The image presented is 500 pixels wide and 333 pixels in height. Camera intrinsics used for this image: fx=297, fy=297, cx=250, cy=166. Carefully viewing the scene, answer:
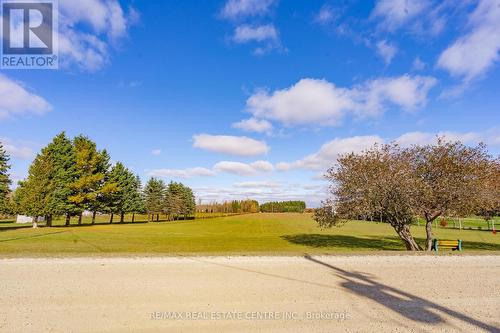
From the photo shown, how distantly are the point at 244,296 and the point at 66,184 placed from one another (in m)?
45.7

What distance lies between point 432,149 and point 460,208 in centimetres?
367

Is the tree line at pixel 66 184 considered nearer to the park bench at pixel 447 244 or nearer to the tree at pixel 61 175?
the tree at pixel 61 175

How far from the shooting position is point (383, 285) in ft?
30.2

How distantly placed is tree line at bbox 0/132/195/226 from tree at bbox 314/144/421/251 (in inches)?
1549

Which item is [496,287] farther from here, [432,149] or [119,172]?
[119,172]

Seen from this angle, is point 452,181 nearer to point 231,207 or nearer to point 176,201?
point 176,201

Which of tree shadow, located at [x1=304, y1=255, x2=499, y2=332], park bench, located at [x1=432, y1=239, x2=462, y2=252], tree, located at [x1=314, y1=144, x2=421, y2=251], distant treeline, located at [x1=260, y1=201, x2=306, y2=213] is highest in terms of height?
tree, located at [x1=314, y1=144, x2=421, y2=251]

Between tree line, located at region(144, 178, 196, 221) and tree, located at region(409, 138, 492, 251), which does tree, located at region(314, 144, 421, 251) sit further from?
tree line, located at region(144, 178, 196, 221)

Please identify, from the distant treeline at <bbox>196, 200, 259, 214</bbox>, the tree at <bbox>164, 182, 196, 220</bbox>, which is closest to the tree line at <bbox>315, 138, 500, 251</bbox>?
the tree at <bbox>164, 182, 196, 220</bbox>

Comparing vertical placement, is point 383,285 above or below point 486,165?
below

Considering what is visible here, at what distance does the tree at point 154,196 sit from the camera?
265ft

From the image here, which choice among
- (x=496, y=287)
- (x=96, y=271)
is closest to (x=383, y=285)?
(x=496, y=287)

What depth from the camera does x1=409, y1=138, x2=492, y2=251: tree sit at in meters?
16.4

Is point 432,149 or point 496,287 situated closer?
point 496,287
